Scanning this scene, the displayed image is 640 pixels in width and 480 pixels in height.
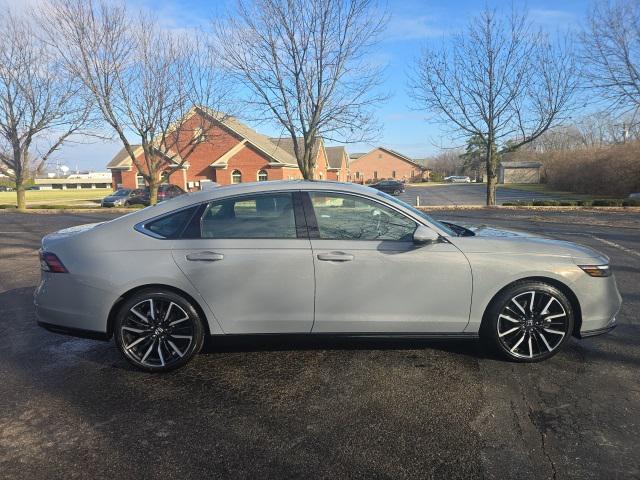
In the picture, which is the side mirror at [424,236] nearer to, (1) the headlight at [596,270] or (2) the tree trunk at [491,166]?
(1) the headlight at [596,270]

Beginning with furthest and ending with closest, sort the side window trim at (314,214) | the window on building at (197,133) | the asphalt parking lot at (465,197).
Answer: the asphalt parking lot at (465,197) → the window on building at (197,133) → the side window trim at (314,214)

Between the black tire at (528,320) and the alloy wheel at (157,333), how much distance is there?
8.10 feet

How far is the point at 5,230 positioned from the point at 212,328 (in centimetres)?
1493

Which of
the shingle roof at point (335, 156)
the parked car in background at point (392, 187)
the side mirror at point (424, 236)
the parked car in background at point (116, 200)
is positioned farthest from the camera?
the shingle roof at point (335, 156)

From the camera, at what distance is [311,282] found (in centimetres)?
348

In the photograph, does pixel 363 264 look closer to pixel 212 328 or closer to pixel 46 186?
pixel 212 328

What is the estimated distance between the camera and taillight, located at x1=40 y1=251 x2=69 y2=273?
3.54 meters

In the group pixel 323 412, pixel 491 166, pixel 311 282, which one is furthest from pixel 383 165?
pixel 323 412

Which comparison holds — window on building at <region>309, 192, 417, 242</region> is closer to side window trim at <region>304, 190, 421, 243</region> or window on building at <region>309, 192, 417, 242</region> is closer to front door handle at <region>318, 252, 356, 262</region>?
side window trim at <region>304, 190, 421, 243</region>

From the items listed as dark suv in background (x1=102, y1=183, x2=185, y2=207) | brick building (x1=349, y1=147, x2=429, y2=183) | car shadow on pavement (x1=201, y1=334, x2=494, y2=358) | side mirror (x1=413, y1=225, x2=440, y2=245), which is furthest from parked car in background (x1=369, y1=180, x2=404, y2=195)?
side mirror (x1=413, y1=225, x2=440, y2=245)

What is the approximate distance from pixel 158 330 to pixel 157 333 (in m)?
0.03

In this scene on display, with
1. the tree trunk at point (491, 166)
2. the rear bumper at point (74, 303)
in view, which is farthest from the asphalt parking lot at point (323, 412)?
the tree trunk at point (491, 166)

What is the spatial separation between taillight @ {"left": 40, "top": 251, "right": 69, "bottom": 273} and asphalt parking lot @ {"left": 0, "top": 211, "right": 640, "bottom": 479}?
0.87 m

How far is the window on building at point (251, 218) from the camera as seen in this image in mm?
3600
